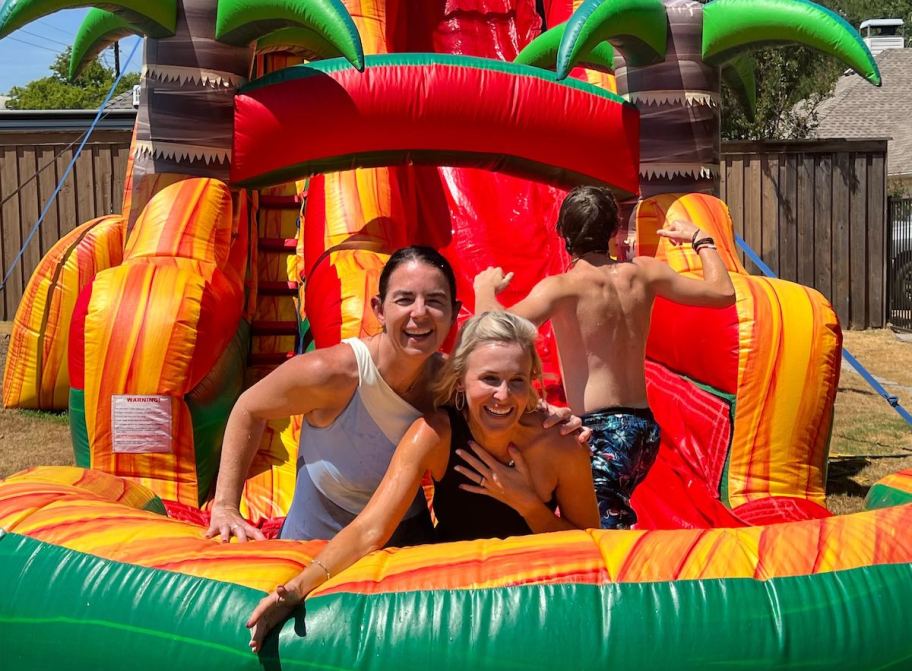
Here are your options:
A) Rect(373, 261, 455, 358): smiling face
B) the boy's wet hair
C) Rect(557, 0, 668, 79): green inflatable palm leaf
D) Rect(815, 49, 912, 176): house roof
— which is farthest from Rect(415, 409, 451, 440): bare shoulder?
Rect(815, 49, 912, 176): house roof

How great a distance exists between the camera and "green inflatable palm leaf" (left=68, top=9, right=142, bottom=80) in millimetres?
4273

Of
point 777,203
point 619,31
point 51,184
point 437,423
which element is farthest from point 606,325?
point 51,184

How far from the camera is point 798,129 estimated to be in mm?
14047

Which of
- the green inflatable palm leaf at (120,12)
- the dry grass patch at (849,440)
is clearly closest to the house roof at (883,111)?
the dry grass patch at (849,440)

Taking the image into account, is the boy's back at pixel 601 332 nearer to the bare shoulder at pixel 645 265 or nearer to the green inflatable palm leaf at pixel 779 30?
the bare shoulder at pixel 645 265

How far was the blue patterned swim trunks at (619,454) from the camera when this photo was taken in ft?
8.91

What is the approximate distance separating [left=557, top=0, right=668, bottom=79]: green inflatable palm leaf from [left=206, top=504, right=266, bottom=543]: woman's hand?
2.15 m

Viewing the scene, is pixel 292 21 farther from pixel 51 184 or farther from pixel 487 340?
pixel 51 184

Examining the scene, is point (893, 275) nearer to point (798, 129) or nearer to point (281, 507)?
point (798, 129)

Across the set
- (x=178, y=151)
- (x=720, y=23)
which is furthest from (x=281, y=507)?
(x=720, y=23)

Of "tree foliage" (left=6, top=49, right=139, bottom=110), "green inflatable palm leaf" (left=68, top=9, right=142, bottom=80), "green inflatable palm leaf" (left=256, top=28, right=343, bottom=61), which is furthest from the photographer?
"tree foliage" (left=6, top=49, right=139, bottom=110)

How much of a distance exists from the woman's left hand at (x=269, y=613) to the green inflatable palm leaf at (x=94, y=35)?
10.2 feet

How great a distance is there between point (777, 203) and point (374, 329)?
21.7 ft

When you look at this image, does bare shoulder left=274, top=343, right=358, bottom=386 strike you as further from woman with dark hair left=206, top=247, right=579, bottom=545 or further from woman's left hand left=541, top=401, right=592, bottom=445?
woman's left hand left=541, top=401, right=592, bottom=445
